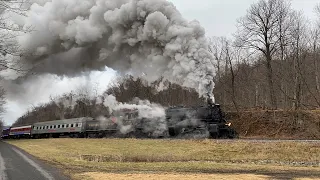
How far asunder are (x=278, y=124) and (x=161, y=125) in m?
12.3

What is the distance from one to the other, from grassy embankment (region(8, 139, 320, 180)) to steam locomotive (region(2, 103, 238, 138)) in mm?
2655

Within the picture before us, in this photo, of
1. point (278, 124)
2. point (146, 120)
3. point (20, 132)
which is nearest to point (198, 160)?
point (146, 120)

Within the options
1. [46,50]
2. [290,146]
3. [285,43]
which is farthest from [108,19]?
[285,43]

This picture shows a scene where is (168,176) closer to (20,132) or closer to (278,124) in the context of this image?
(278,124)

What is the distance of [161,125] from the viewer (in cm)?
3069

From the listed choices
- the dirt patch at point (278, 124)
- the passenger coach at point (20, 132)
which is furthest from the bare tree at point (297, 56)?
the passenger coach at point (20, 132)

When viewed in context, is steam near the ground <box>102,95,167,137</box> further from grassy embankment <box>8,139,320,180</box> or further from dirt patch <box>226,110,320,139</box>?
dirt patch <box>226,110,320,139</box>

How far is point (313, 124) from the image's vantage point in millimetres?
32375

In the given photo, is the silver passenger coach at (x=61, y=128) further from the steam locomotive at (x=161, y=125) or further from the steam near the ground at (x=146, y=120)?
the steam near the ground at (x=146, y=120)

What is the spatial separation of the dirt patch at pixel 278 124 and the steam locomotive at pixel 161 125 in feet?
20.4

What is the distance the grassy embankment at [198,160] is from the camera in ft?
46.8

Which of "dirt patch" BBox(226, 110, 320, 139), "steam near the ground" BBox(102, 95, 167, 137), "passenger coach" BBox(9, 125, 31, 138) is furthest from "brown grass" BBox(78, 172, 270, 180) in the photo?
"passenger coach" BBox(9, 125, 31, 138)

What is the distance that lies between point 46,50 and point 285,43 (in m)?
29.8

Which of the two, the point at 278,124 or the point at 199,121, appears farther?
the point at 278,124
